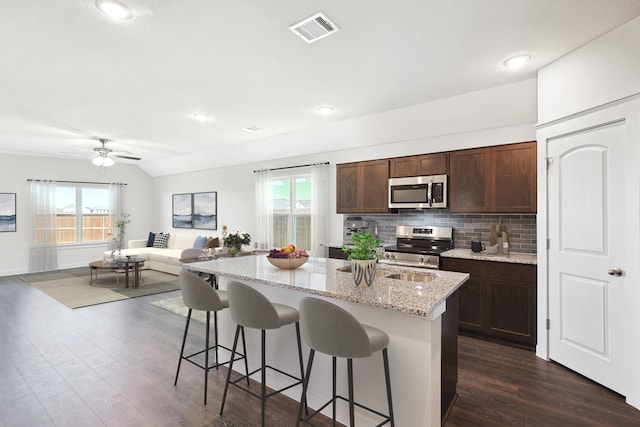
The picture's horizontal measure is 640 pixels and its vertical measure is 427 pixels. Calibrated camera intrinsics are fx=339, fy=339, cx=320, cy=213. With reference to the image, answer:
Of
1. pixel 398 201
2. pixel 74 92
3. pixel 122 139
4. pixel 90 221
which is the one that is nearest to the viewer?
pixel 74 92

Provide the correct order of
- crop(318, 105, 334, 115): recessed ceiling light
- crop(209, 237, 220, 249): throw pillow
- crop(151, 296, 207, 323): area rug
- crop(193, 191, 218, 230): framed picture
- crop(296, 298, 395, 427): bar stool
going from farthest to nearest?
crop(193, 191, 218, 230): framed picture
crop(209, 237, 220, 249): throw pillow
crop(151, 296, 207, 323): area rug
crop(318, 105, 334, 115): recessed ceiling light
crop(296, 298, 395, 427): bar stool

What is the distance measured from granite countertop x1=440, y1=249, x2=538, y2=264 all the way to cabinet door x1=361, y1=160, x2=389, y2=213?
1.15m

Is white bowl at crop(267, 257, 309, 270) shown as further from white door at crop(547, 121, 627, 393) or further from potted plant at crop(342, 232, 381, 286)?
white door at crop(547, 121, 627, 393)

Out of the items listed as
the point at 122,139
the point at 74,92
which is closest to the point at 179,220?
the point at 122,139

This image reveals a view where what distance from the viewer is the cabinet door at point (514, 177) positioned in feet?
12.1

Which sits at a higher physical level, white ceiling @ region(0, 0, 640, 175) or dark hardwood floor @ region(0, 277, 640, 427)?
white ceiling @ region(0, 0, 640, 175)

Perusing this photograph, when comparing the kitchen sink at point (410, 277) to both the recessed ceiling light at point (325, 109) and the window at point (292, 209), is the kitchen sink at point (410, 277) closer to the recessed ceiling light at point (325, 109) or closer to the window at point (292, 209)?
the recessed ceiling light at point (325, 109)

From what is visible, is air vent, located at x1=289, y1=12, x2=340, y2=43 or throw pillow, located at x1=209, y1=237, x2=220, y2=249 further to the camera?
throw pillow, located at x1=209, y1=237, x2=220, y2=249

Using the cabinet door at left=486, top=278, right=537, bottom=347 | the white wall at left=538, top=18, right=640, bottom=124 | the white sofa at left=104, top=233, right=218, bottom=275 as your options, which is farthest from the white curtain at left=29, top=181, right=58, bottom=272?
the white wall at left=538, top=18, right=640, bottom=124

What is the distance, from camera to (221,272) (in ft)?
9.21

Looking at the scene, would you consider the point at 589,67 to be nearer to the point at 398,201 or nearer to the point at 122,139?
the point at 398,201

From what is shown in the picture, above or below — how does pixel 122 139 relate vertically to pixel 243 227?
above

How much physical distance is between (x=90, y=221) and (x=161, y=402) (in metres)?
7.87

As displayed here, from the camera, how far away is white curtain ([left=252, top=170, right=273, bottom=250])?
671cm
